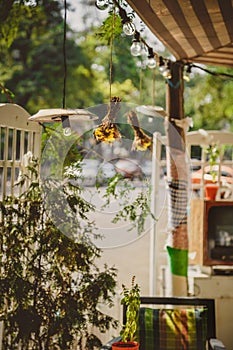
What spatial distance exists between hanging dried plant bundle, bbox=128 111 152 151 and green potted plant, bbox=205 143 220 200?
4.94 ft

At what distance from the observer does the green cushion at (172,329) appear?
3020 mm

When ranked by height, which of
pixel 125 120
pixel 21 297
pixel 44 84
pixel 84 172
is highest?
pixel 44 84

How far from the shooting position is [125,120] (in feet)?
8.50

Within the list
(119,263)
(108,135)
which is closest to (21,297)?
(108,135)

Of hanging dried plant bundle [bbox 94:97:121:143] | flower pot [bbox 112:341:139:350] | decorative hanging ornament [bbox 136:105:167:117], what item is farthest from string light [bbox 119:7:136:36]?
flower pot [bbox 112:341:139:350]

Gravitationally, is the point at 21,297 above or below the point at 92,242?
below

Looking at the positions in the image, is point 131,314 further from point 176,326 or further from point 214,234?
point 214,234

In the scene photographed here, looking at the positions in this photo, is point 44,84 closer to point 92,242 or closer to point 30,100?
point 30,100

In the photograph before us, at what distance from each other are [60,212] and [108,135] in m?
0.64

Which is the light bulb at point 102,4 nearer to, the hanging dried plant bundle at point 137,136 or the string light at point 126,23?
the string light at point 126,23

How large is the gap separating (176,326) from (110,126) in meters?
1.16

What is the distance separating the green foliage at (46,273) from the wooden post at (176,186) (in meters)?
0.92

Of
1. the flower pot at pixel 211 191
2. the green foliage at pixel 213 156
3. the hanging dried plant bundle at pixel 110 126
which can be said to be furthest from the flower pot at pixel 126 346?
the green foliage at pixel 213 156

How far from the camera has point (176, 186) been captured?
12.4ft
